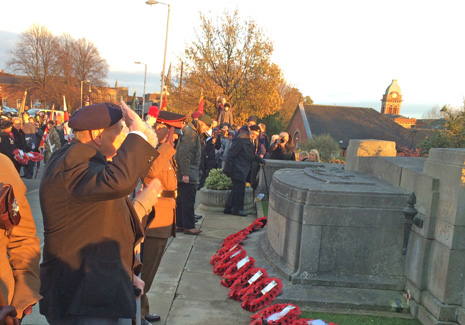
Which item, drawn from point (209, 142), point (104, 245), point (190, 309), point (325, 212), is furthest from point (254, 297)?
point (209, 142)

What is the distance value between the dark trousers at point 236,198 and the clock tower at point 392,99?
9490cm

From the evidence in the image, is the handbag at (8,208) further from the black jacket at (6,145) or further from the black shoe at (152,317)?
the black jacket at (6,145)

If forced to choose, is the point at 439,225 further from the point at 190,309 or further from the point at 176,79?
the point at 176,79

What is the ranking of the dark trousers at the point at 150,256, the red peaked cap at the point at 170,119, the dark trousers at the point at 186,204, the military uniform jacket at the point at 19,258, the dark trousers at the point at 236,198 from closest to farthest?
the military uniform jacket at the point at 19,258 < the dark trousers at the point at 150,256 < the red peaked cap at the point at 170,119 < the dark trousers at the point at 186,204 < the dark trousers at the point at 236,198

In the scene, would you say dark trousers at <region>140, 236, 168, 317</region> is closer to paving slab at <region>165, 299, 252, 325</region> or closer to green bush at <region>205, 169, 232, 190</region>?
paving slab at <region>165, 299, 252, 325</region>

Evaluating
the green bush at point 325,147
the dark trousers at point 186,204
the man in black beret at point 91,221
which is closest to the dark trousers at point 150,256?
the man in black beret at point 91,221

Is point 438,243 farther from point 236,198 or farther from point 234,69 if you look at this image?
point 234,69

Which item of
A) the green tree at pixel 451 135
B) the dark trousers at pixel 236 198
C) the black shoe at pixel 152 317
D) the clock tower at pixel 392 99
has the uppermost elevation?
the clock tower at pixel 392 99

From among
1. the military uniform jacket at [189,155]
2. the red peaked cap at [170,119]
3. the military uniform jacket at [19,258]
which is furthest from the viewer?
the military uniform jacket at [189,155]

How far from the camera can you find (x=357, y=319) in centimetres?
404

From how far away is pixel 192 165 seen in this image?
22.7 feet

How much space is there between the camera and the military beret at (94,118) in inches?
86.8

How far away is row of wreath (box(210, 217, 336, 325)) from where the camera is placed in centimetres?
386

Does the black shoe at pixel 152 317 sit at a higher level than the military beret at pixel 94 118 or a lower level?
lower
